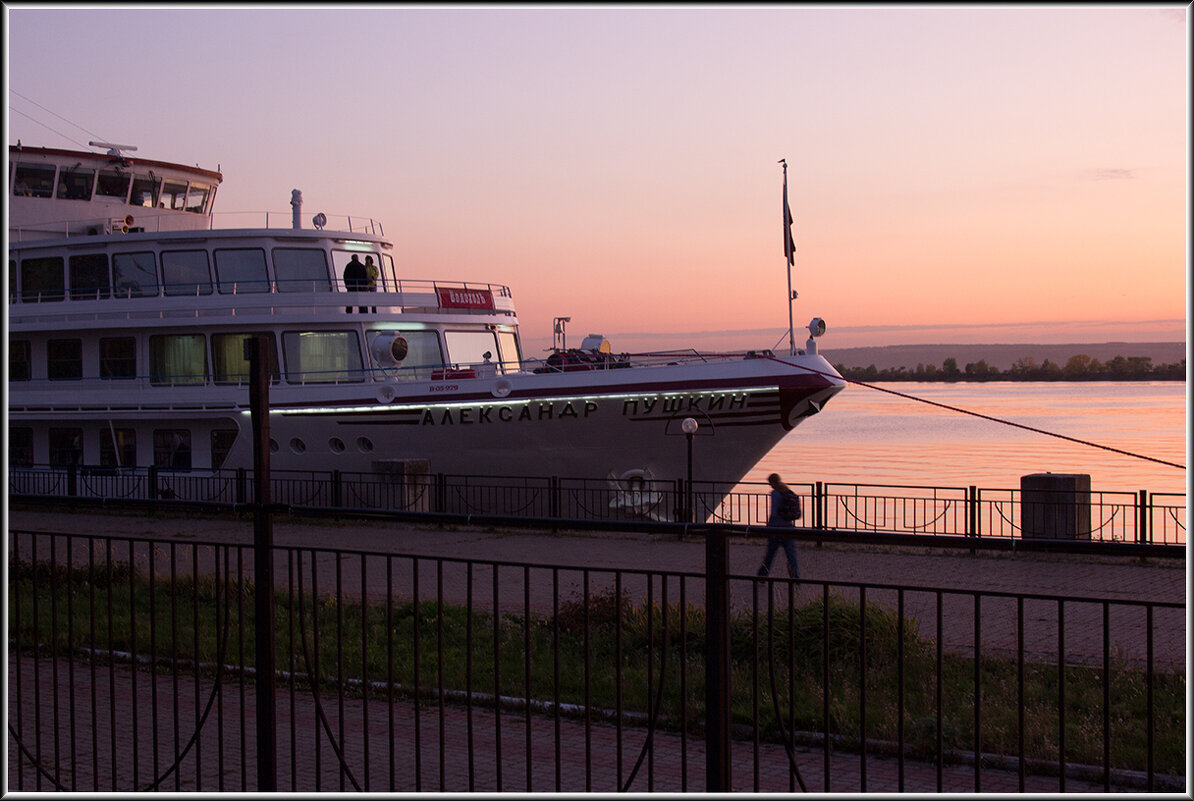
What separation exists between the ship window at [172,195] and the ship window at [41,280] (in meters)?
4.31

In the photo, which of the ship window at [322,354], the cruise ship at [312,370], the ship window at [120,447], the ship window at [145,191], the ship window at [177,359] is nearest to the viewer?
the cruise ship at [312,370]

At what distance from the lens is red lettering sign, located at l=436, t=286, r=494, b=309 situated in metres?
24.9

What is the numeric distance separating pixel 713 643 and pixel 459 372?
64.3 feet

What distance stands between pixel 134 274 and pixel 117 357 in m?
1.96

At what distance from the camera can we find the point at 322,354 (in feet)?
81.0

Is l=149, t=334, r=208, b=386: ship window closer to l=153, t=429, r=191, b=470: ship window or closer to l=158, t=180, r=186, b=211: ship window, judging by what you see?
l=153, t=429, r=191, b=470: ship window

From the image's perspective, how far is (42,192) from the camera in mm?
29547

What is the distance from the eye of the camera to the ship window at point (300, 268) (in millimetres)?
25062

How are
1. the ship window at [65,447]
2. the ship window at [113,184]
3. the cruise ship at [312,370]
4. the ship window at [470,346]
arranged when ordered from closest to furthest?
the cruise ship at [312,370] → the ship window at [470,346] → the ship window at [65,447] → the ship window at [113,184]

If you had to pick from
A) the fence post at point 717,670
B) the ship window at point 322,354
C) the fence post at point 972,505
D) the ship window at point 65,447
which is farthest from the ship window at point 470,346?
the fence post at point 717,670

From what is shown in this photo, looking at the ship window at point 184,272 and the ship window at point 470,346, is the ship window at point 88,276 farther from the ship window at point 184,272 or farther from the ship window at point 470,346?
the ship window at point 470,346

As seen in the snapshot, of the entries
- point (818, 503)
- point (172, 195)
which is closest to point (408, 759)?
point (818, 503)

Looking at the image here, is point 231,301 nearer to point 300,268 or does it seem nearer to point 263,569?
point 300,268

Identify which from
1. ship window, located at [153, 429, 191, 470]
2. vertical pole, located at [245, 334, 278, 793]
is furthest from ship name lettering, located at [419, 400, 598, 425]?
vertical pole, located at [245, 334, 278, 793]
